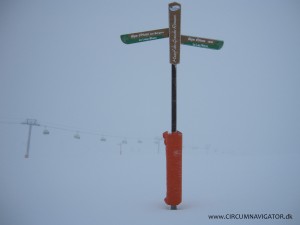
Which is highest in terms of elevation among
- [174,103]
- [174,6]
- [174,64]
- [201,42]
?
[174,6]

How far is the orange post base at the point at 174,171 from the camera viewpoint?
407 centimetres

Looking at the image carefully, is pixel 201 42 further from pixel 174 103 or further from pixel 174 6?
pixel 174 103

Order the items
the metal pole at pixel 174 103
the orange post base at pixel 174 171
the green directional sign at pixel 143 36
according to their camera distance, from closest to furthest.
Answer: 1. the orange post base at pixel 174 171
2. the metal pole at pixel 174 103
3. the green directional sign at pixel 143 36

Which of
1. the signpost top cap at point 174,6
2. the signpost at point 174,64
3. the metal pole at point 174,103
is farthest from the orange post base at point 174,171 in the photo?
the signpost top cap at point 174,6

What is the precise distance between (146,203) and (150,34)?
3634 millimetres

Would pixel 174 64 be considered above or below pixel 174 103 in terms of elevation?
above

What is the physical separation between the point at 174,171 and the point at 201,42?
9.45 feet

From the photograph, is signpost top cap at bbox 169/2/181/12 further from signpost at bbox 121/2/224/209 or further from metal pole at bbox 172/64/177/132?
metal pole at bbox 172/64/177/132

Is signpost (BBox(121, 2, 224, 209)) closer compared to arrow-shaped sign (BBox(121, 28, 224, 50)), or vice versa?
signpost (BBox(121, 2, 224, 209))

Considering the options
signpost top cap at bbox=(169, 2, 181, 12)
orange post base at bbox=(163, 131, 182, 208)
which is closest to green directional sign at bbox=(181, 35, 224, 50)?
signpost top cap at bbox=(169, 2, 181, 12)

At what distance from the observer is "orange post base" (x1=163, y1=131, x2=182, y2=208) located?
407cm

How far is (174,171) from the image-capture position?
4121 mm

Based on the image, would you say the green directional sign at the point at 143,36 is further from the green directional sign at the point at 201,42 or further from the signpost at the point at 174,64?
the green directional sign at the point at 201,42

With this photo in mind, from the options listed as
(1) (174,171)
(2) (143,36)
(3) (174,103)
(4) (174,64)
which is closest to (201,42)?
(4) (174,64)
